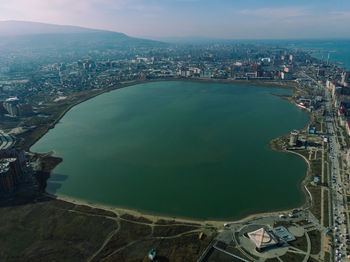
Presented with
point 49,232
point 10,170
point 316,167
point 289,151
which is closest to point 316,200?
point 316,167

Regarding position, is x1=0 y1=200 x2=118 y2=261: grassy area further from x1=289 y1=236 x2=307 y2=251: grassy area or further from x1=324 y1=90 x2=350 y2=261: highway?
x1=324 y1=90 x2=350 y2=261: highway

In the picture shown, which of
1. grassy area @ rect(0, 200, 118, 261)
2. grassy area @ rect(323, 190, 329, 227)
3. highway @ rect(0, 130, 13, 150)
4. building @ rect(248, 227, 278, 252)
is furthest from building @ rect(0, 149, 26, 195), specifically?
grassy area @ rect(323, 190, 329, 227)

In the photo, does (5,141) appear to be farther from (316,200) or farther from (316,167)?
(316,167)

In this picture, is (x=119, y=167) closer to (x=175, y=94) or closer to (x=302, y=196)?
(x=302, y=196)

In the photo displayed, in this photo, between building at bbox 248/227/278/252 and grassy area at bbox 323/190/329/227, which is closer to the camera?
building at bbox 248/227/278/252

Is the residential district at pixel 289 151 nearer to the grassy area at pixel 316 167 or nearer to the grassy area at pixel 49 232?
the grassy area at pixel 316 167

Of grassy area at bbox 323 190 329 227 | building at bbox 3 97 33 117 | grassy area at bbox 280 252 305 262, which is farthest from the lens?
building at bbox 3 97 33 117

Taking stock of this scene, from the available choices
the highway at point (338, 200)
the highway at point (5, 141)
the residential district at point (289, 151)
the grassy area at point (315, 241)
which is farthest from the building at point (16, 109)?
the highway at point (338, 200)

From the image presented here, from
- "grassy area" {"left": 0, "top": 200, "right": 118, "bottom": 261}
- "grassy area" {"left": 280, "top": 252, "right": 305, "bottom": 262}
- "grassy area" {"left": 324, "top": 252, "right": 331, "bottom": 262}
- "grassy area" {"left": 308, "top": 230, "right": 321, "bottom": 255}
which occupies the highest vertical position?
"grassy area" {"left": 308, "top": 230, "right": 321, "bottom": 255}

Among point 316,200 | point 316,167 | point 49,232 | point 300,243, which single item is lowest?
point 49,232

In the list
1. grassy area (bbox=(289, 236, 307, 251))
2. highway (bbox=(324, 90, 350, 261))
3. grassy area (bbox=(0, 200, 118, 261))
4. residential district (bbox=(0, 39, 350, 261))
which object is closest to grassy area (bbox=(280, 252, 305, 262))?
residential district (bbox=(0, 39, 350, 261))

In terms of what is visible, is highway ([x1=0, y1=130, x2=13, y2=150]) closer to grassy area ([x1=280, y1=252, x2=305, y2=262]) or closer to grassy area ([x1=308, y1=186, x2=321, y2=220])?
grassy area ([x1=280, y1=252, x2=305, y2=262])

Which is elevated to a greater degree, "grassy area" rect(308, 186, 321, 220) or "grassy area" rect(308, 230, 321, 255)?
"grassy area" rect(308, 186, 321, 220)

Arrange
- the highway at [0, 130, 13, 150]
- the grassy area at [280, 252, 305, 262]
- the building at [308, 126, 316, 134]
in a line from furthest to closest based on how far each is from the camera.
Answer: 1. the building at [308, 126, 316, 134]
2. the highway at [0, 130, 13, 150]
3. the grassy area at [280, 252, 305, 262]
